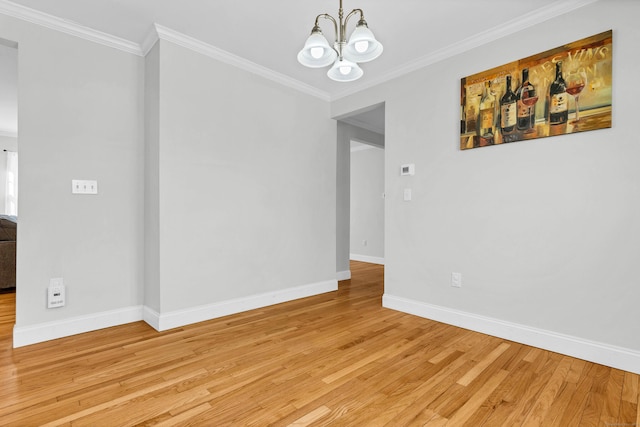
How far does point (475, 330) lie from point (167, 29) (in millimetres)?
3643

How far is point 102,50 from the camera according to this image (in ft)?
8.84

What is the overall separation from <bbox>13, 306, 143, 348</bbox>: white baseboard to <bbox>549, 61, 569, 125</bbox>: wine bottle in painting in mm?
3792

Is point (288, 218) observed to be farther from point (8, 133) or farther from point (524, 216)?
point (8, 133)

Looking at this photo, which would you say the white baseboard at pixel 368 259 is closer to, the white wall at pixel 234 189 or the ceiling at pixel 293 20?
the white wall at pixel 234 189

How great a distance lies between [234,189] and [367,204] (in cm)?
419

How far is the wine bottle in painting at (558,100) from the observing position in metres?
2.25

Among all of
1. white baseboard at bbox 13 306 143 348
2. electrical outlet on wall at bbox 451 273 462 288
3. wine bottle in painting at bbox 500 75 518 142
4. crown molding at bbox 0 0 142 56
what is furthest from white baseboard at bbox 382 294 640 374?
crown molding at bbox 0 0 142 56

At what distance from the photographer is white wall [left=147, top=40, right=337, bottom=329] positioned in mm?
2717

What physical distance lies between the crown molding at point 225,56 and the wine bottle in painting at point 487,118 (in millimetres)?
1955

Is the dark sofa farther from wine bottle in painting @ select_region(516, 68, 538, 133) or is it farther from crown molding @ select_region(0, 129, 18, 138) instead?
wine bottle in painting @ select_region(516, 68, 538, 133)

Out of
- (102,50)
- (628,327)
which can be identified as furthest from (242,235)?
(628,327)

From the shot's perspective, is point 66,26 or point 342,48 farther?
point 66,26

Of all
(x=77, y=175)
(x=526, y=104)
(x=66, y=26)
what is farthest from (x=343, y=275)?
(x=66, y=26)

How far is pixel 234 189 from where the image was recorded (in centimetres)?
313
